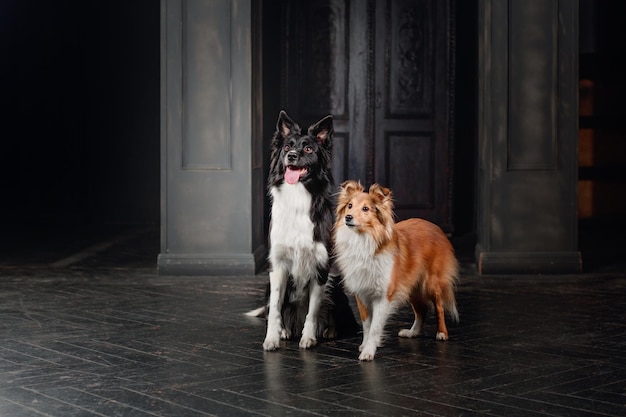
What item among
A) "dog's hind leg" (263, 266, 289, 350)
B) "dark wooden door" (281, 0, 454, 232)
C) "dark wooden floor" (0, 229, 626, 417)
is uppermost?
"dark wooden door" (281, 0, 454, 232)

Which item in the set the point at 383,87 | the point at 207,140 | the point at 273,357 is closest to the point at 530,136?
the point at 207,140

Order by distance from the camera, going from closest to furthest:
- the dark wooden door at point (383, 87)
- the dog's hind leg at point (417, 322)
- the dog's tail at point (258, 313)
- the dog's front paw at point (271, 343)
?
1. the dog's front paw at point (271, 343)
2. the dog's hind leg at point (417, 322)
3. the dog's tail at point (258, 313)
4. the dark wooden door at point (383, 87)

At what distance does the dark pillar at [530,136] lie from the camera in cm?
769

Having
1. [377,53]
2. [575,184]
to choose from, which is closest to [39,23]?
[377,53]

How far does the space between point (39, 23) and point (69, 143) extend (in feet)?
4.48

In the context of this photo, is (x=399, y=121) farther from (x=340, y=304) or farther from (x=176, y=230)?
(x=340, y=304)

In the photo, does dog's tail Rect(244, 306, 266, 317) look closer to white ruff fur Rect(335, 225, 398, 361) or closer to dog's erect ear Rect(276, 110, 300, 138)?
white ruff fur Rect(335, 225, 398, 361)

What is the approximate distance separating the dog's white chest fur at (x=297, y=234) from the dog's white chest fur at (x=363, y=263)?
204 mm

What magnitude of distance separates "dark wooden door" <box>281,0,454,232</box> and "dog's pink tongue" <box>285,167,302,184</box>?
5.15 m

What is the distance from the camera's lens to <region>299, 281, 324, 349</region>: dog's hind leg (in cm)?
505

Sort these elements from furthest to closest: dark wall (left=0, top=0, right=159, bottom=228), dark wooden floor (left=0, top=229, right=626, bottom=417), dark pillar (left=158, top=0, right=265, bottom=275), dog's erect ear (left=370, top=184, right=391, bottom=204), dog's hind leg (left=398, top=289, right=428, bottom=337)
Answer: dark wall (left=0, top=0, right=159, bottom=228) → dark pillar (left=158, top=0, right=265, bottom=275) → dog's hind leg (left=398, top=289, right=428, bottom=337) → dog's erect ear (left=370, top=184, right=391, bottom=204) → dark wooden floor (left=0, top=229, right=626, bottom=417)

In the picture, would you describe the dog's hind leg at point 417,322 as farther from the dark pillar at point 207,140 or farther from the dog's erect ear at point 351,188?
the dark pillar at point 207,140

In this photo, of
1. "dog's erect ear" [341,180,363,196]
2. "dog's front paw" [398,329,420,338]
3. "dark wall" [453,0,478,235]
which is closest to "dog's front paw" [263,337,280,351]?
"dog's front paw" [398,329,420,338]

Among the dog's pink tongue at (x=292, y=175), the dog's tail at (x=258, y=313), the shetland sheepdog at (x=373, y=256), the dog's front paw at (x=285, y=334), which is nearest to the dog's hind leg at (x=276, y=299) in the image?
the dog's front paw at (x=285, y=334)
